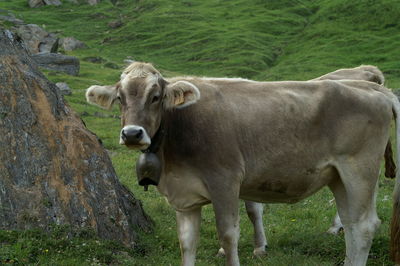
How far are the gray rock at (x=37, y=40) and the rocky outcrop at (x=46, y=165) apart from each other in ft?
142

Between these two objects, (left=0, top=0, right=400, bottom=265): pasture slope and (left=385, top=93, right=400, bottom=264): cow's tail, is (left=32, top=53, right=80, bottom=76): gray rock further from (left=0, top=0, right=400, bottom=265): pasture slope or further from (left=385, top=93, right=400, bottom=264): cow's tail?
(left=385, top=93, right=400, bottom=264): cow's tail

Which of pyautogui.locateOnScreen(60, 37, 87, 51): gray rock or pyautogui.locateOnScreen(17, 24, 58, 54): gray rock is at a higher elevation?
pyautogui.locateOnScreen(17, 24, 58, 54): gray rock

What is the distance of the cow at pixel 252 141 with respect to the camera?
26.1ft

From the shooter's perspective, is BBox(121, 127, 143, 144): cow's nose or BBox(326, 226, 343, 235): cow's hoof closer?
BBox(121, 127, 143, 144): cow's nose

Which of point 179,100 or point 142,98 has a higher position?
point 142,98

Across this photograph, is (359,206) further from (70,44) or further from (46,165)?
(70,44)

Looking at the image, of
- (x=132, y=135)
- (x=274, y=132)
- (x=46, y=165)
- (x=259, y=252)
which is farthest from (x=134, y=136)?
(x=259, y=252)

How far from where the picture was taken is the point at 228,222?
8.04 metres

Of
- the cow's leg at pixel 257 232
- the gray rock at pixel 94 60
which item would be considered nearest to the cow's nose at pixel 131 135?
the cow's leg at pixel 257 232

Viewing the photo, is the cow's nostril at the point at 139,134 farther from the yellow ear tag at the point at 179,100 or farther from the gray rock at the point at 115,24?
the gray rock at the point at 115,24

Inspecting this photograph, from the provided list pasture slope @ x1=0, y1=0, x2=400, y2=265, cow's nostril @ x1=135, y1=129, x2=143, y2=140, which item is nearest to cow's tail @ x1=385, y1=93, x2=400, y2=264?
pasture slope @ x1=0, y1=0, x2=400, y2=265

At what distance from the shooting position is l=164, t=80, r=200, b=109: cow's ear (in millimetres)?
7914

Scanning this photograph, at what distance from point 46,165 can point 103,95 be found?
7.11 ft

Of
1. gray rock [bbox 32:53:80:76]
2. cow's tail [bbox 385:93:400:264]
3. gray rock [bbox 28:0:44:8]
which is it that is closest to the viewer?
cow's tail [bbox 385:93:400:264]
